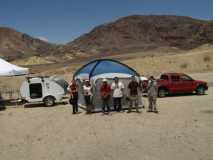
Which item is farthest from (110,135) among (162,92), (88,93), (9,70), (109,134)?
(162,92)

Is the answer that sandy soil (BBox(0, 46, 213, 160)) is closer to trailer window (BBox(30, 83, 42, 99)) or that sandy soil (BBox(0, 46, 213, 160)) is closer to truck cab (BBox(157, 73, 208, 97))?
trailer window (BBox(30, 83, 42, 99))

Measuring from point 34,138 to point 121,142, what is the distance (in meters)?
3.02

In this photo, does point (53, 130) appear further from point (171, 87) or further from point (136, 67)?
point (136, 67)

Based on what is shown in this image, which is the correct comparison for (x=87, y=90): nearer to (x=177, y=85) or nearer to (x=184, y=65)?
(x=177, y=85)

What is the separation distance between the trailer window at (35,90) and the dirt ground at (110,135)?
2.96 metres

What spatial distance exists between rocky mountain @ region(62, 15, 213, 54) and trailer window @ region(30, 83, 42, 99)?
116767 millimetres

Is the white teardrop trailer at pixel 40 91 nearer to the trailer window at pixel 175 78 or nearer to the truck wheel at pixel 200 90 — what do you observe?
the trailer window at pixel 175 78

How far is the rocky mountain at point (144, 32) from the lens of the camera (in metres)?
142

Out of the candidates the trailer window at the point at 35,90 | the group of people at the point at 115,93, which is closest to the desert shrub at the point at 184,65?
the trailer window at the point at 35,90

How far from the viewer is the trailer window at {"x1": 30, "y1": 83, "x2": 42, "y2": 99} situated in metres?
19.1

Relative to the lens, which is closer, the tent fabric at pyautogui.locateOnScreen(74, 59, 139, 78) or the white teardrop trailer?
the tent fabric at pyautogui.locateOnScreen(74, 59, 139, 78)

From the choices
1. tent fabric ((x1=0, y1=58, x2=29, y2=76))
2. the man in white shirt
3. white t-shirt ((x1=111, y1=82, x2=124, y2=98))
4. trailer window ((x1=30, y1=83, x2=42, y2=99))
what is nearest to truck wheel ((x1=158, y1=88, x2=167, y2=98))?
the man in white shirt

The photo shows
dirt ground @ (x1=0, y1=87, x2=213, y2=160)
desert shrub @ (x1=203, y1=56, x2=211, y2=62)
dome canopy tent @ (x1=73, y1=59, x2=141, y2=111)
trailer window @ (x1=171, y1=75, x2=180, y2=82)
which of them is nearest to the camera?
dirt ground @ (x1=0, y1=87, x2=213, y2=160)

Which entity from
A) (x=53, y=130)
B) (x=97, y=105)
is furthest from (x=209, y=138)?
(x=97, y=105)
